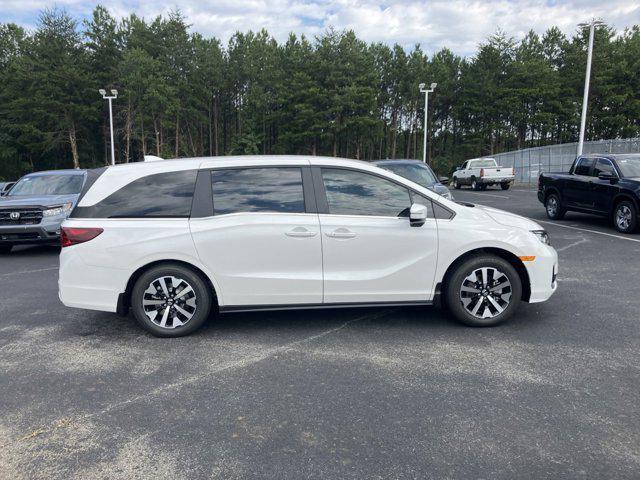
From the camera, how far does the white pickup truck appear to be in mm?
28562

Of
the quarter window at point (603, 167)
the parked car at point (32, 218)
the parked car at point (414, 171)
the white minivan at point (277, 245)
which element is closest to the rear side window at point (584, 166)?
the quarter window at point (603, 167)

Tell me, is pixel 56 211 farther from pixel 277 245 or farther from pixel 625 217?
pixel 625 217

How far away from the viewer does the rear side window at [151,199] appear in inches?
197

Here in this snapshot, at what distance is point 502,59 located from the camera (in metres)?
65.4

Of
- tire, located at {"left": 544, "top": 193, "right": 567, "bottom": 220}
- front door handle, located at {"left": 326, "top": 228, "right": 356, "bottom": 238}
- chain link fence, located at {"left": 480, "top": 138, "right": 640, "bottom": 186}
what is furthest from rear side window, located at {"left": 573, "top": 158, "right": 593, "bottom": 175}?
chain link fence, located at {"left": 480, "top": 138, "right": 640, "bottom": 186}

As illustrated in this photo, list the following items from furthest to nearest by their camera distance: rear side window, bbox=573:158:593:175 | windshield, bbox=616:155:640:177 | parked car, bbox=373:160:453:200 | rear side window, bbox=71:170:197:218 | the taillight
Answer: rear side window, bbox=573:158:593:175 < parked car, bbox=373:160:453:200 < windshield, bbox=616:155:640:177 < rear side window, bbox=71:170:197:218 < the taillight

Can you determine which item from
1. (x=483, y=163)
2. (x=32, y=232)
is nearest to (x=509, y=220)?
(x=32, y=232)

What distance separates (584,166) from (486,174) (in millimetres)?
16024

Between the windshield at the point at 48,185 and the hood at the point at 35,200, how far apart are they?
1.10 feet

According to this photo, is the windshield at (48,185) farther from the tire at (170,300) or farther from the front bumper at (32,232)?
the tire at (170,300)

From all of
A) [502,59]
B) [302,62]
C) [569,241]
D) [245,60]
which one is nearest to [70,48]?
[245,60]

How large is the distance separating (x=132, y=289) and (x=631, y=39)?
70592 mm

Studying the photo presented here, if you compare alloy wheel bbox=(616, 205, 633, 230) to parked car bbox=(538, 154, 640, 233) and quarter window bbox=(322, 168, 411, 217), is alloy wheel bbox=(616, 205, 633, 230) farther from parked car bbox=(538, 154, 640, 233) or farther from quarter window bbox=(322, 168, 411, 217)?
quarter window bbox=(322, 168, 411, 217)

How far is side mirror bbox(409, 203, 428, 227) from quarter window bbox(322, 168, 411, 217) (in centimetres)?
15
